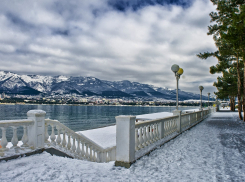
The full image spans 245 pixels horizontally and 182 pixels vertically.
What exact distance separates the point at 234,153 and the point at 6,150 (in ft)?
23.1

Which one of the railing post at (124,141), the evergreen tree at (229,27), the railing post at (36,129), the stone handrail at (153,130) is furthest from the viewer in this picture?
the evergreen tree at (229,27)

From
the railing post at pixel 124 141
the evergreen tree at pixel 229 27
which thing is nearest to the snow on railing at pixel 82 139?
the railing post at pixel 124 141

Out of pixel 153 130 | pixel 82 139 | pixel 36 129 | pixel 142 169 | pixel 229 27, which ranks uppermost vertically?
pixel 229 27

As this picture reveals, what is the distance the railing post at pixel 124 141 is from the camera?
17.3 feet

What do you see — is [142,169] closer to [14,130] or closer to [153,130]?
[153,130]

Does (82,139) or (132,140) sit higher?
(132,140)

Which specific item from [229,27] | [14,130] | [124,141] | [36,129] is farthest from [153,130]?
[229,27]

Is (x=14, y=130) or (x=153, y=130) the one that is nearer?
(x=14, y=130)

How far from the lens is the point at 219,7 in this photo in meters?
18.4

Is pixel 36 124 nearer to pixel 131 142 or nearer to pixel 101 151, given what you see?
pixel 131 142

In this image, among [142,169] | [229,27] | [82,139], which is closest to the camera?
[142,169]

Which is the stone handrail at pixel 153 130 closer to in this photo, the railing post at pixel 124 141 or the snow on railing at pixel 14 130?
the railing post at pixel 124 141

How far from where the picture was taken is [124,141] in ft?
17.5

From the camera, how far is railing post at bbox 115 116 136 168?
5.28m
